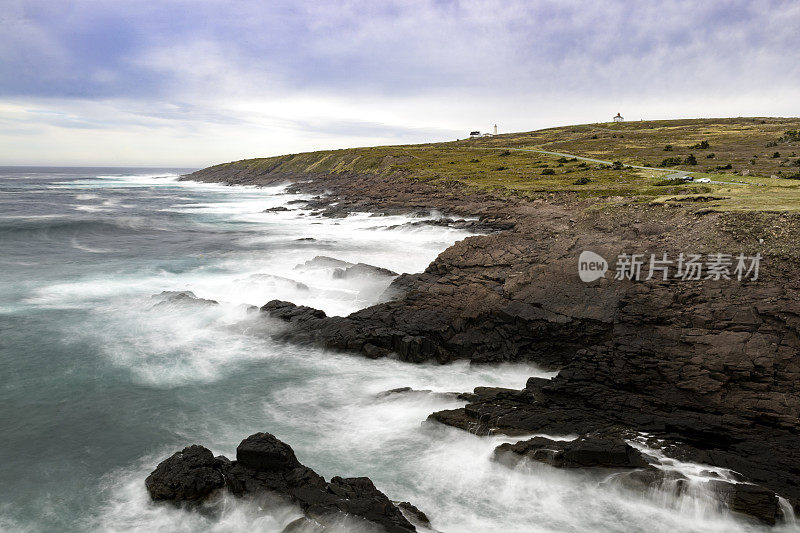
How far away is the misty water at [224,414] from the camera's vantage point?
1052 cm

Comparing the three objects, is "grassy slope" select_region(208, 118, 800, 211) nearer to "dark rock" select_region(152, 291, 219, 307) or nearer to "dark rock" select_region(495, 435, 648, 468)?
"dark rock" select_region(495, 435, 648, 468)

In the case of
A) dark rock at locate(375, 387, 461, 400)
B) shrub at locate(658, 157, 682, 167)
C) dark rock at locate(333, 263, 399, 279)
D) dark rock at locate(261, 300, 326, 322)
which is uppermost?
shrub at locate(658, 157, 682, 167)

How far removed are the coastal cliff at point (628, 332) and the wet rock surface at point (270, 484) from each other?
4149 mm

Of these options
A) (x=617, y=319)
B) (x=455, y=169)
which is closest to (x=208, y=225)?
(x=455, y=169)

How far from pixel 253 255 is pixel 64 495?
2706cm

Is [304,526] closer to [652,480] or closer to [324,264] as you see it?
[652,480]

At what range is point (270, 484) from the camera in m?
10.4

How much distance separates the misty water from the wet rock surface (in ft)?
1.17

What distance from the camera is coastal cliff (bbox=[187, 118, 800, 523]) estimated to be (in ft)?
40.3

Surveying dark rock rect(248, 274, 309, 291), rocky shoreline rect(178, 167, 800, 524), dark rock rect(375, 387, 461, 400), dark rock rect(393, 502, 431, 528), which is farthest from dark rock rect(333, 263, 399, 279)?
dark rock rect(393, 502, 431, 528)

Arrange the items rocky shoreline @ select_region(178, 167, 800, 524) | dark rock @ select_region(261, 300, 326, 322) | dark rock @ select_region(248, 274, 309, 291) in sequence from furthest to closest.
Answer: dark rock @ select_region(248, 274, 309, 291) → dark rock @ select_region(261, 300, 326, 322) → rocky shoreline @ select_region(178, 167, 800, 524)

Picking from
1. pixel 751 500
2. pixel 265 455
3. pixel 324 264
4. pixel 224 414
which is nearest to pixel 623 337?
pixel 751 500

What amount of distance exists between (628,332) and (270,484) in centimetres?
1275

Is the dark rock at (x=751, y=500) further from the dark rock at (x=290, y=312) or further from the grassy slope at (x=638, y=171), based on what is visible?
the grassy slope at (x=638, y=171)
